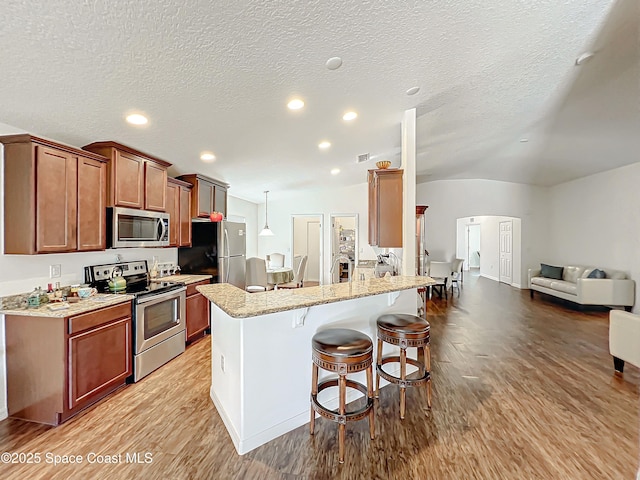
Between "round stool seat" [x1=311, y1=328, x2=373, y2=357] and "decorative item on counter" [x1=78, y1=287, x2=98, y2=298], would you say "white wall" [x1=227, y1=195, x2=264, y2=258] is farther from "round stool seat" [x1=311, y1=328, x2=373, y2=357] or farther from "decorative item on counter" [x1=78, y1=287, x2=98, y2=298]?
"round stool seat" [x1=311, y1=328, x2=373, y2=357]

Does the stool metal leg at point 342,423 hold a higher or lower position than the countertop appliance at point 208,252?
lower

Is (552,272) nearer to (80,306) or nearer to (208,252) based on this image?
(208,252)

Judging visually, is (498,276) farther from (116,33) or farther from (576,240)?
(116,33)

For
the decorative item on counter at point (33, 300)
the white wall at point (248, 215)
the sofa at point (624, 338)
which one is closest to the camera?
the decorative item on counter at point (33, 300)

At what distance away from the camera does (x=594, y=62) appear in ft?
8.64

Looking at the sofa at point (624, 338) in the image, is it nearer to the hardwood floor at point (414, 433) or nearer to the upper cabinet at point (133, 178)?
the hardwood floor at point (414, 433)

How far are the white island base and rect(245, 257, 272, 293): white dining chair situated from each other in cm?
358

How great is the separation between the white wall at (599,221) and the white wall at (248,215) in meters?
7.46

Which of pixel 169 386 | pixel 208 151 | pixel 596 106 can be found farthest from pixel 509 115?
pixel 169 386

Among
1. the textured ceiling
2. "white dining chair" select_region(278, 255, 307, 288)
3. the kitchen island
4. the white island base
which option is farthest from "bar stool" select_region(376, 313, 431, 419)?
"white dining chair" select_region(278, 255, 307, 288)

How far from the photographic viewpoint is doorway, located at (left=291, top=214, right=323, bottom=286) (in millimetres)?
8133

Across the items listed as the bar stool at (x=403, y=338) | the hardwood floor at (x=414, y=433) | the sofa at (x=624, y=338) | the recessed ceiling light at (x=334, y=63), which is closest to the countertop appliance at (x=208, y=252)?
the hardwood floor at (x=414, y=433)

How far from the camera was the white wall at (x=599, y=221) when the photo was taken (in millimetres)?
5266

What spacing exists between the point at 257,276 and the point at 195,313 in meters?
2.38
